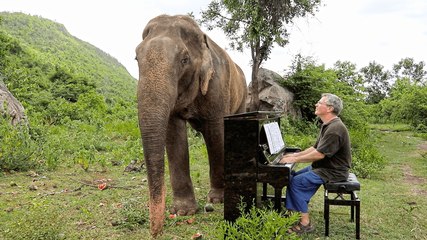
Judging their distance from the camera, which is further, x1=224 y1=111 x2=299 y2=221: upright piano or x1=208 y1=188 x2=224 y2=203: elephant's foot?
x1=208 y1=188 x2=224 y2=203: elephant's foot

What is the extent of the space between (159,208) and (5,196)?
3.74m

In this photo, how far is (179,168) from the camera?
6473mm

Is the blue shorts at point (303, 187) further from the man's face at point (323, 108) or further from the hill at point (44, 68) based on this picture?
the hill at point (44, 68)

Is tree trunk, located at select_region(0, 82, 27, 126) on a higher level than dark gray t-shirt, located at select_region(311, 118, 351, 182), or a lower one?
higher

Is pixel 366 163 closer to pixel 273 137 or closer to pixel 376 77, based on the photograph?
pixel 273 137

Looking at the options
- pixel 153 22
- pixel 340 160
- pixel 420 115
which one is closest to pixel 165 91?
pixel 153 22

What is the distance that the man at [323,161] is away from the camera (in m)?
5.33

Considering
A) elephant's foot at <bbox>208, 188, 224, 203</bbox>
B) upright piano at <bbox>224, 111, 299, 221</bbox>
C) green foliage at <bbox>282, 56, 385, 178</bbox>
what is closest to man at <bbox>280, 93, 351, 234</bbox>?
upright piano at <bbox>224, 111, 299, 221</bbox>

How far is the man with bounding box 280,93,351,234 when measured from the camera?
5332 mm

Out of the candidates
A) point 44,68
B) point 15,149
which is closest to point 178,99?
point 15,149

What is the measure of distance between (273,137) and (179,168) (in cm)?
159

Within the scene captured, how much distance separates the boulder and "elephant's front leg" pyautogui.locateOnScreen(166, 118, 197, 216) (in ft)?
42.9

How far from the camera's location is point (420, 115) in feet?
68.8

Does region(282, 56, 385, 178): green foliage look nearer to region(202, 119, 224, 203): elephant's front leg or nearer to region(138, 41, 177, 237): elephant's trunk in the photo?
region(202, 119, 224, 203): elephant's front leg
